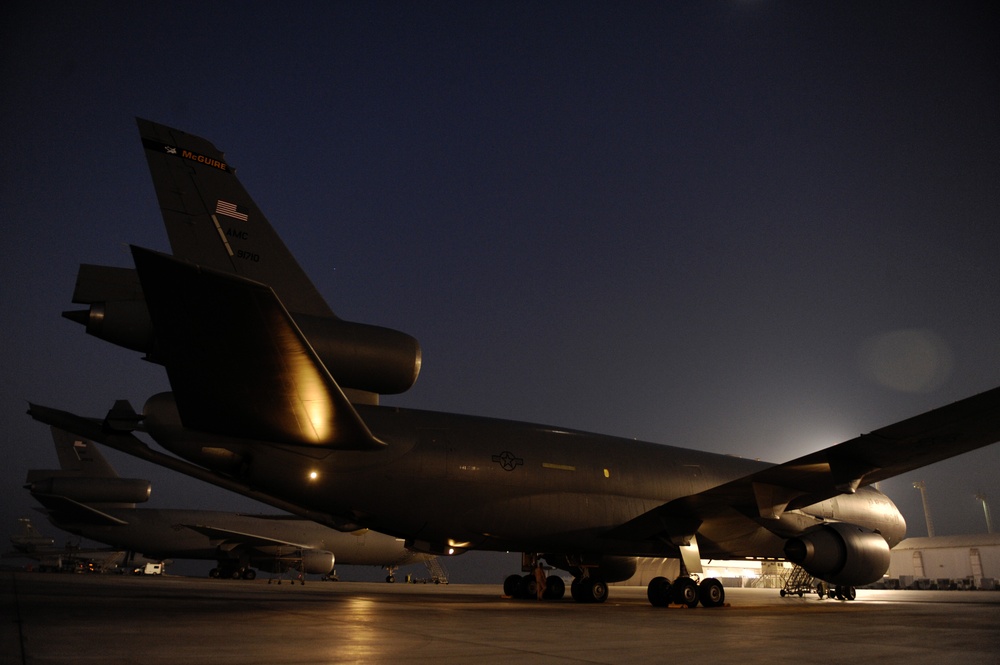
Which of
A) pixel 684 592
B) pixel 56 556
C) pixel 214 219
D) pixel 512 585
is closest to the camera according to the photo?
pixel 214 219

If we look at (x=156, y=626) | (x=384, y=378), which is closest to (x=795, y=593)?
(x=384, y=378)

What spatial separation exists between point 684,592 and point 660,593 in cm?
57

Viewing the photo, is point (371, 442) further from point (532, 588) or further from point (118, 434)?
point (532, 588)

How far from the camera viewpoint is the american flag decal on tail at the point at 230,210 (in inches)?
388

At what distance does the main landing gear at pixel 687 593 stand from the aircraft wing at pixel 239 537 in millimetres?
21220

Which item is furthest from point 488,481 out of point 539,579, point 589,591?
point 539,579

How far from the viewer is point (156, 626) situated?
7.14 metres

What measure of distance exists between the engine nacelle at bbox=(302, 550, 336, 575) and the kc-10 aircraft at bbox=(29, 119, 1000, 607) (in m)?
18.2

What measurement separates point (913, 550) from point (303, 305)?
47559 millimetres

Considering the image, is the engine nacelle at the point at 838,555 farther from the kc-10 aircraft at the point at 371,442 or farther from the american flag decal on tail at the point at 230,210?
the american flag decal on tail at the point at 230,210

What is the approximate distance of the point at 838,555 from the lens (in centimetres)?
1288

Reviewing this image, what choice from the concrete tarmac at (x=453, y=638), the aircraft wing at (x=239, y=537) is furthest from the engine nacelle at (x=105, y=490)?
the concrete tarmac at (x=453, y=638)

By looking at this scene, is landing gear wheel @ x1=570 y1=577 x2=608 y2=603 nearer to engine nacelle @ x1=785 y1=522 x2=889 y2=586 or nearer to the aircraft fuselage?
the aircraft fuselage

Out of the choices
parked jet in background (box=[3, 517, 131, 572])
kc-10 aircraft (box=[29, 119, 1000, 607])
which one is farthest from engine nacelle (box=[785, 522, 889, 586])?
parked jet in background (box=[3, 517, 131, 572])
